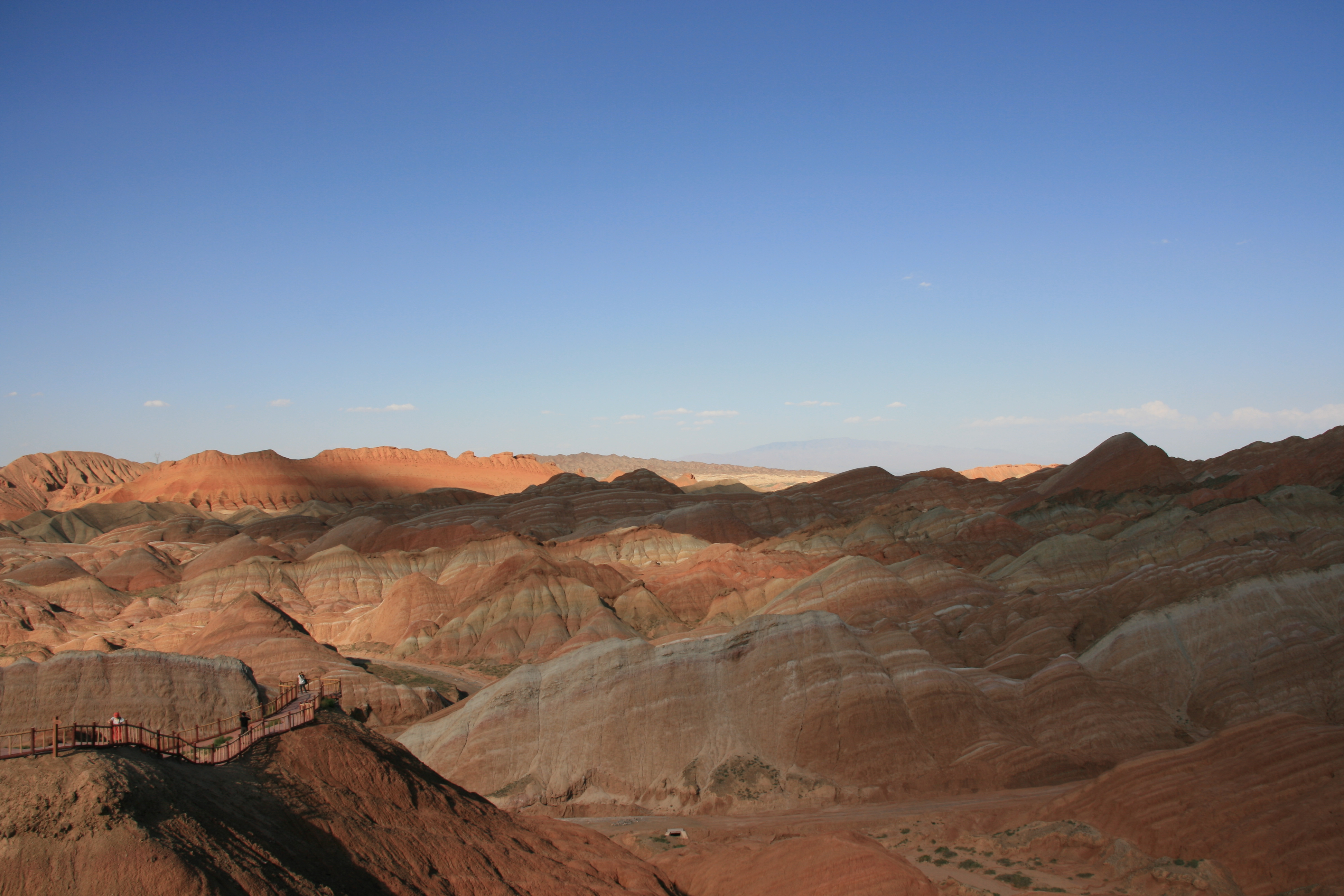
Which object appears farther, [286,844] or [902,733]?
[902,733]

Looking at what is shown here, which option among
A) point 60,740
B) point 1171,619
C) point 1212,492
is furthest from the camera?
point 1212,492

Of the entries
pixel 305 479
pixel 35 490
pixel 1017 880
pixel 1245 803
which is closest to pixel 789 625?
pixel 1017 880

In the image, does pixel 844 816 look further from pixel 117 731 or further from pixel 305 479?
pixel 305 479

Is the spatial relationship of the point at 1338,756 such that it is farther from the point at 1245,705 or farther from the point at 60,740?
the point at 60,740

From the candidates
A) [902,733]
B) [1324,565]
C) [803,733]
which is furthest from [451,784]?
[1324,565]

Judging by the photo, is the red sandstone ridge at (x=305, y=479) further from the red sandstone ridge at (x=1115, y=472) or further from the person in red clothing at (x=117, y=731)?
the person in red clothing at (x=117, y=731)
